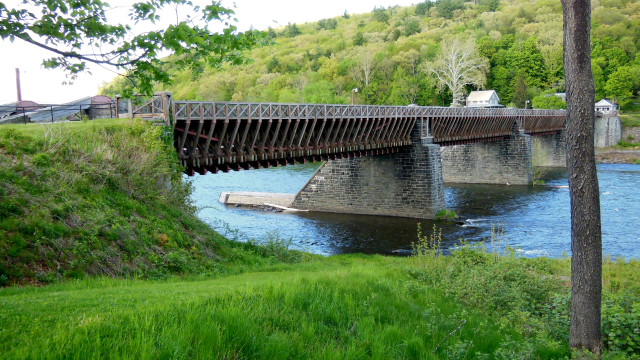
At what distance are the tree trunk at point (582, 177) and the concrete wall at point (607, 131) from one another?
233 ft

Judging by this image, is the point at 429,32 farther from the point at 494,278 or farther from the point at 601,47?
the point at 494,278

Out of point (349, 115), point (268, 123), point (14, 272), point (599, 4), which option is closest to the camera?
point (14, 272)

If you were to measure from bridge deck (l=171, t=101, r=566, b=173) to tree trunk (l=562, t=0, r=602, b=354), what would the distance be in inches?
543

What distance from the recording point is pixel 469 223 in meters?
30.7

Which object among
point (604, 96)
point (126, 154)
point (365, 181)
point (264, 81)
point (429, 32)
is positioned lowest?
point (365, 181)

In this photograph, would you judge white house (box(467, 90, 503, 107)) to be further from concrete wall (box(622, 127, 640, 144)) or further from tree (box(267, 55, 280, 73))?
tree (box(267, 55, 280, 73))

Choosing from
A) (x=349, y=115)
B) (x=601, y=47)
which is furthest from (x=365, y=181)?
(x=601, y=47)

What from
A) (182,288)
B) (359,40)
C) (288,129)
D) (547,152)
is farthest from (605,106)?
(182,288)

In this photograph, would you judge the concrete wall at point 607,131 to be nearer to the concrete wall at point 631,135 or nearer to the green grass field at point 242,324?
the concrete wall at point 631,135

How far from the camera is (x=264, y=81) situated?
4023 inches

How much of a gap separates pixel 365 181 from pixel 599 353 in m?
28.5

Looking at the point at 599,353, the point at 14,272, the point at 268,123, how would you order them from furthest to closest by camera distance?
the point at 268,123 < the point at 14,272 < the point at 599,353

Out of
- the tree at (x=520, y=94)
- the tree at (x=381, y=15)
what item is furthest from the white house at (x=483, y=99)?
the tree at (x=381, y=15)

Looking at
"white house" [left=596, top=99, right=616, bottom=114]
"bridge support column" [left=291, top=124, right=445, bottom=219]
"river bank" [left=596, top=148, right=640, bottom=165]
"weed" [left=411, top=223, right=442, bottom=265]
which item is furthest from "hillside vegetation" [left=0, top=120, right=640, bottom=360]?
"white house" [left=596, top=99, right=616, bottom=114]
